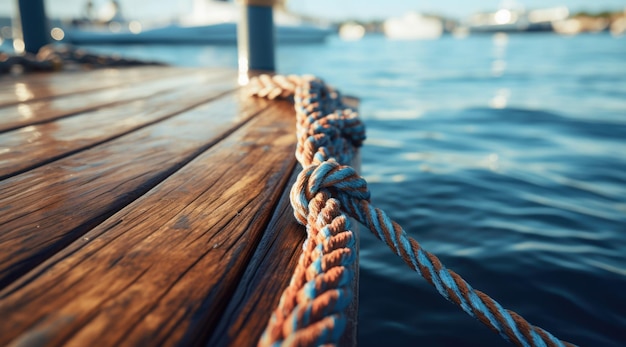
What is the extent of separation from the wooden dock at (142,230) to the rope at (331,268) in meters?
0.06

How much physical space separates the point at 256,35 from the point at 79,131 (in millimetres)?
2139

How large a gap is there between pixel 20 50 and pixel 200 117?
3.69 meters

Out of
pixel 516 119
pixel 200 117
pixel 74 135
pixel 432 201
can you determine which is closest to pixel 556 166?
pixel 432 201

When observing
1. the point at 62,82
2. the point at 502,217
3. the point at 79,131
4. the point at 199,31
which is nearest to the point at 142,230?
the point at 79,131

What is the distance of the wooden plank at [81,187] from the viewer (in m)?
0.75

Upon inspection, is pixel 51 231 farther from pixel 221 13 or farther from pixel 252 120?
pixel 221 13

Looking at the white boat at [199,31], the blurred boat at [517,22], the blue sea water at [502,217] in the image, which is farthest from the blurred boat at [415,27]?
the blue sea water at [502,217]

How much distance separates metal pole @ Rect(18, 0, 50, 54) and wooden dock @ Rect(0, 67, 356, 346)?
2.96 meters

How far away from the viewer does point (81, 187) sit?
3.31 ft

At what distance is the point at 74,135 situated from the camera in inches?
58.9

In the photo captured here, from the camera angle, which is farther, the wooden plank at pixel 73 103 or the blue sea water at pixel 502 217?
the wooden plank at pixel 73 103

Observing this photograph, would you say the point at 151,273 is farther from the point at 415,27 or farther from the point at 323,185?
the point at 415,27

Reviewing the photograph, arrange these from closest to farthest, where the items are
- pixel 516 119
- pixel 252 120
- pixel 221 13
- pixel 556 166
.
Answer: pixel 252 120 < pixel 556 166 < pixel 516 119 < pixel 221 13

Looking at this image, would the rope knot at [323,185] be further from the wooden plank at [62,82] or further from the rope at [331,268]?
the wooden plank at [62,82]
